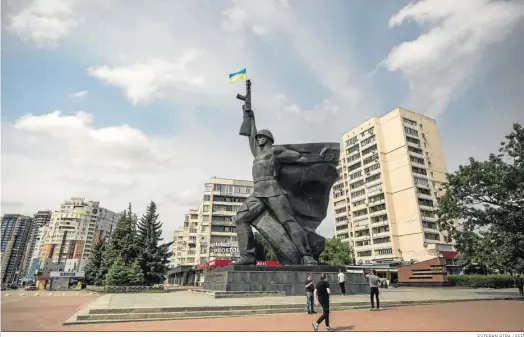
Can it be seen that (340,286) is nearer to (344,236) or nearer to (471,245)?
(471,245)

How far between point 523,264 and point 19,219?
100335 millimetres

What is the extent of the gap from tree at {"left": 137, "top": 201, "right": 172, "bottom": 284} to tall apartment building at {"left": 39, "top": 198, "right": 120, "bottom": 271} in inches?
2602

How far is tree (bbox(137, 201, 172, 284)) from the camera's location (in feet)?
88.3

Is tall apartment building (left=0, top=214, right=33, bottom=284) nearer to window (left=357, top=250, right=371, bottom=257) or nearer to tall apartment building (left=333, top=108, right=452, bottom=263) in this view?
window (left=357, top=250, right=371, bottom=257)

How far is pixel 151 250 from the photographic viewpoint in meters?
27.5

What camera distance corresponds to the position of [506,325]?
7.50 meters

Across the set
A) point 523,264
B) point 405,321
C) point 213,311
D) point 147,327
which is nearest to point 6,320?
point 147,327

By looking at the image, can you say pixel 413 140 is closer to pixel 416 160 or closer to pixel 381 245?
pixel 416 160

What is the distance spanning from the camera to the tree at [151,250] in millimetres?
26906

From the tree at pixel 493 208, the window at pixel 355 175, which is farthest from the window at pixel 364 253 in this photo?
the tree at pixel 493 208

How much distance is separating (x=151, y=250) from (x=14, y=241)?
70482mm

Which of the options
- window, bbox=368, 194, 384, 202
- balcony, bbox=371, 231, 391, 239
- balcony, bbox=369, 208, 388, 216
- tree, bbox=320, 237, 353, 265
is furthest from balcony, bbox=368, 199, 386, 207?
tree, bbox=320, 237, 353, 265

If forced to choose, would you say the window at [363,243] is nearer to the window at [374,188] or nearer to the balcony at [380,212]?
the balcony at [380,212]

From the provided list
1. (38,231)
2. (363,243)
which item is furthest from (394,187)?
(38,231)
